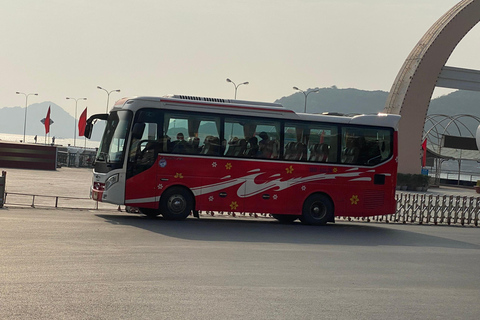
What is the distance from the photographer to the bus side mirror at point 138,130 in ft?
57.8

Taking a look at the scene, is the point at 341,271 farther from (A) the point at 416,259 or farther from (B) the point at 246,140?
(B) the point at 246,140

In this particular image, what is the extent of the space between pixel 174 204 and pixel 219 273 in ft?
26.6

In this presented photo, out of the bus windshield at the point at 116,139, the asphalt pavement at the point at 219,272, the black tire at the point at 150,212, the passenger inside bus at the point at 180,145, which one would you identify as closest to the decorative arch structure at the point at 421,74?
the asphalt pavement at the point at 219,272

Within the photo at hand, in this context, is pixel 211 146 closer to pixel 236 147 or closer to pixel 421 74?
pixel 236 147

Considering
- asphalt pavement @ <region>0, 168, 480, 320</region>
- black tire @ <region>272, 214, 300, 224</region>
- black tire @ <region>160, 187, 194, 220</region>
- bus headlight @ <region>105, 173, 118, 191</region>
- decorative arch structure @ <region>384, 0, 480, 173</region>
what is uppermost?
decorative arch structure @ <region>384, 0, 480, 173</region>

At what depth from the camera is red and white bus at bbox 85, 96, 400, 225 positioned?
17.7 meters

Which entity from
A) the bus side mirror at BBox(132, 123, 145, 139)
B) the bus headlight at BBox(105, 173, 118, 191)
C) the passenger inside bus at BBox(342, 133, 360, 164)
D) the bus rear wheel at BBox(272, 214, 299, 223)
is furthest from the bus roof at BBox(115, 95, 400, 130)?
the bus rear wheel at BBox(272, 214, 299, 223)

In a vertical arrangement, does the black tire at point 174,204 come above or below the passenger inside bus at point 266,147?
below

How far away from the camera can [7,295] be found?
24.8 ft

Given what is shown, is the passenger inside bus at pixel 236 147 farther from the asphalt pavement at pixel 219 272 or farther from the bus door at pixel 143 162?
the asphalt pavement at pixel 219 272

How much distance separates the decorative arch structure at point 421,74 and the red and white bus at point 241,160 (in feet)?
97.4

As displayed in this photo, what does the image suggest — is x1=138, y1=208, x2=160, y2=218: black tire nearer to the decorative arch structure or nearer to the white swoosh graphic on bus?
the white swoosh graphic on bus

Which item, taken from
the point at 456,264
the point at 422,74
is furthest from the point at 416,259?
the point at 422,74

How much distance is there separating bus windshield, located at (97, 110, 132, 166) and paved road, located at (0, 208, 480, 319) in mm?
1862
